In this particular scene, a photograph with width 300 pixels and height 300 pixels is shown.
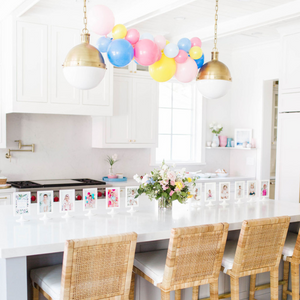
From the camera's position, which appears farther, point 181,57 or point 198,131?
point 198,131

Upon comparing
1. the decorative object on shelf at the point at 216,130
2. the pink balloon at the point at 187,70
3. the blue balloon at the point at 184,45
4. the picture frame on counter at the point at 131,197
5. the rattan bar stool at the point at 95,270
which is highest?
the blue balloon at the point at 184,45

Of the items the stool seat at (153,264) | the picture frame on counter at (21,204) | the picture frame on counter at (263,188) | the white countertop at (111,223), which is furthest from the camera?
the picture frame on counter at (263,188)

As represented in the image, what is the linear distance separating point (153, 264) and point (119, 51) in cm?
145

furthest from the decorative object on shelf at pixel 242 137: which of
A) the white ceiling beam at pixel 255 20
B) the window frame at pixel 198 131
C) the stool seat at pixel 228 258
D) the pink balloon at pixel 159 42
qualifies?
the stool seat at pixel 228 258

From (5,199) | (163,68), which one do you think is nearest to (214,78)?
(163,68)

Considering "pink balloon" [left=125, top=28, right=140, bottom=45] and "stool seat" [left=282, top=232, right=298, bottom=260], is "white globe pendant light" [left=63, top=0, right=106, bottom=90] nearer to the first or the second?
"pink balloon" [left=125, top=28, right=140, bottom=45]

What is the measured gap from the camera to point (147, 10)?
3992 millimetres

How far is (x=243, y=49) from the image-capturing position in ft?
19.9

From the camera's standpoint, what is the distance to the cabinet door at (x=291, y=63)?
453cm

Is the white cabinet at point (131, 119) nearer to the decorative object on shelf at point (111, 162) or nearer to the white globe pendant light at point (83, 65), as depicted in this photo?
the decorative object on shelf at point (111, 162)

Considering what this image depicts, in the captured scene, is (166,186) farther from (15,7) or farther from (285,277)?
(15,7)

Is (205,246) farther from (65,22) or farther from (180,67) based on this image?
(65,22)

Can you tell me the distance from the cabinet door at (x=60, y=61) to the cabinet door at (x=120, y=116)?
2.25 feet

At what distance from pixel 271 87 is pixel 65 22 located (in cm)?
316
